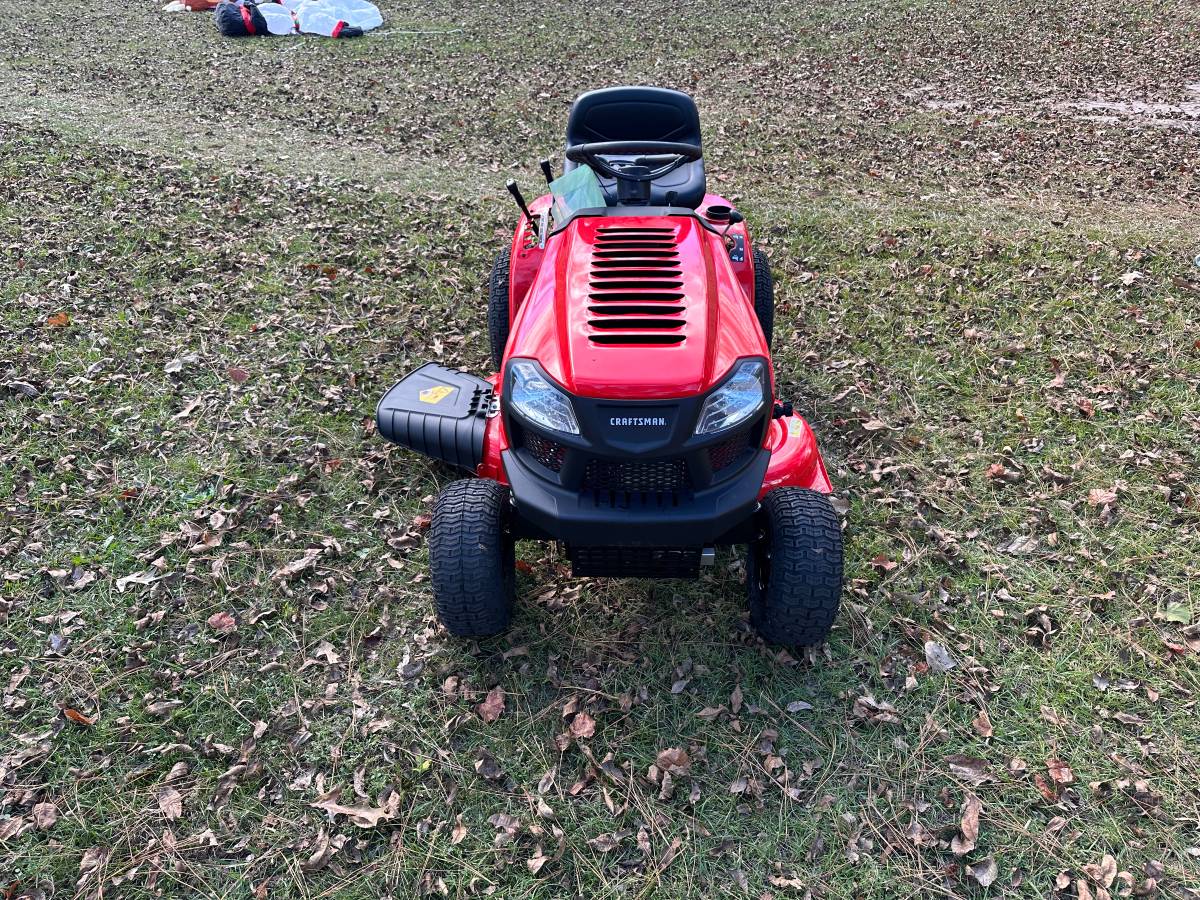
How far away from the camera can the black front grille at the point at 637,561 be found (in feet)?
9.62

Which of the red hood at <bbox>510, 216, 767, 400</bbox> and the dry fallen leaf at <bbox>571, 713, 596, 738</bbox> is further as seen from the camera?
the dry fallen leaf at <bbox>571, 713, 596, 738</bbox>

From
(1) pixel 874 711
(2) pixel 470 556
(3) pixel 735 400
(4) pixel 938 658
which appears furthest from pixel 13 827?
(4) pixel 938 658

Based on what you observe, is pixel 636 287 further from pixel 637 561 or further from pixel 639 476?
pixel 637 561

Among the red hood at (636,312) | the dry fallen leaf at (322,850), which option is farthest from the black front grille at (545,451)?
the dry fallen leaf at (322,850)

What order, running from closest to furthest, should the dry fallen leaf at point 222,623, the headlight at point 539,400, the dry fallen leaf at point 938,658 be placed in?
the headlight at point 539,400 < the dry fallen leaf at point 938,658 < the dry fallen leaf at point 222,623

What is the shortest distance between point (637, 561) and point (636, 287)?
42.6 inches

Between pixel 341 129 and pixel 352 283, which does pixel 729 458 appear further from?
pixel 341 129

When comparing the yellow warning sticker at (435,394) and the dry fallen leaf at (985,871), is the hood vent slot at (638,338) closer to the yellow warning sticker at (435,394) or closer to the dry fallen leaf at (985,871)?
the yellow warning sticker at (435,394)

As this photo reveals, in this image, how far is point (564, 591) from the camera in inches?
143

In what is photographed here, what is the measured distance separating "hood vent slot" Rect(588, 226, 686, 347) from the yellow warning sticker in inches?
48.3

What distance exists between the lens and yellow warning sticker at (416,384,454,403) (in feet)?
13.0

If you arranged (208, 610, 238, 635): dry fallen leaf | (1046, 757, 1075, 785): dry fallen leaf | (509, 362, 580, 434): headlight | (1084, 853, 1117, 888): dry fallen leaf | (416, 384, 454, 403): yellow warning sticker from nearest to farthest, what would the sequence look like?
(1084, 853, 1117, 888): dry fallen leaf → (509, 362, 580, 434): headlight → (1046, 757, 1075, 785): dry fallen leaf → (208, 610, 238, 635): dry fallen leaf → (416, 384, 454, 403): yellow warning sticker

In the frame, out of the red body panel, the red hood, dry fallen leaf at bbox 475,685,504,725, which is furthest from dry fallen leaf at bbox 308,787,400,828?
the red hood

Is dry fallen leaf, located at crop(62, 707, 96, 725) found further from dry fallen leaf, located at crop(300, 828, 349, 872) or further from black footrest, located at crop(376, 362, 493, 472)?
black footrest, located at crop(376, 362, 493, 472)
